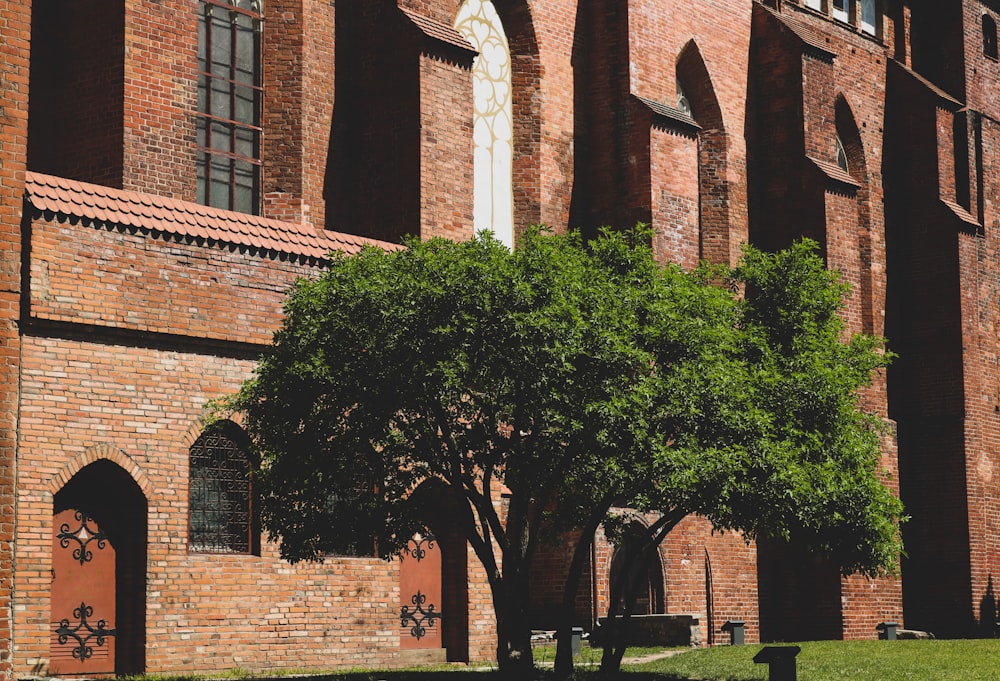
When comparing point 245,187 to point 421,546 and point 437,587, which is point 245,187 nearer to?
point 421,546

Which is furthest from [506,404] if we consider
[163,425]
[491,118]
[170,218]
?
[491,118]

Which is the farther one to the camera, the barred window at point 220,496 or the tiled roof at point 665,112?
the tiled roof at point 665,112

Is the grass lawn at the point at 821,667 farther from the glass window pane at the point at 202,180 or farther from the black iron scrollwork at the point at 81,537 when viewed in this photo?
the glass window pane at the point at 202,180

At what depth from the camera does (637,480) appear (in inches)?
583

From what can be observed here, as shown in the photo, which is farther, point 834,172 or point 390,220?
point 834,172

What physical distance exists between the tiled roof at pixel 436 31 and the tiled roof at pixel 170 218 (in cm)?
405

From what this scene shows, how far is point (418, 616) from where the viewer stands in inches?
776

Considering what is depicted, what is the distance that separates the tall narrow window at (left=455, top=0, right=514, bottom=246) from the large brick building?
60 millimetres

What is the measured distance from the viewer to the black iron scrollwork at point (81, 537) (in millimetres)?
15898

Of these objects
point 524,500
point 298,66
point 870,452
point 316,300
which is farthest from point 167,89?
point 870,452

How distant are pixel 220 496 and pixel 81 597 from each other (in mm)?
1991

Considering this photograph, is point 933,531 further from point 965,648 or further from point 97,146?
point 97,146

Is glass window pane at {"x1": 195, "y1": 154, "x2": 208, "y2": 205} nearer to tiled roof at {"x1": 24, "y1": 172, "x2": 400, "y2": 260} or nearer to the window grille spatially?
tiled roof at {"x1": 24, "y1": 172, "x2": 400, "y2": 260}

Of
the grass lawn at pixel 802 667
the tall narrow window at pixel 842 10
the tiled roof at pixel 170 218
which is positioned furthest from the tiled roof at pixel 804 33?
the tiled roof at pixel 170 218
